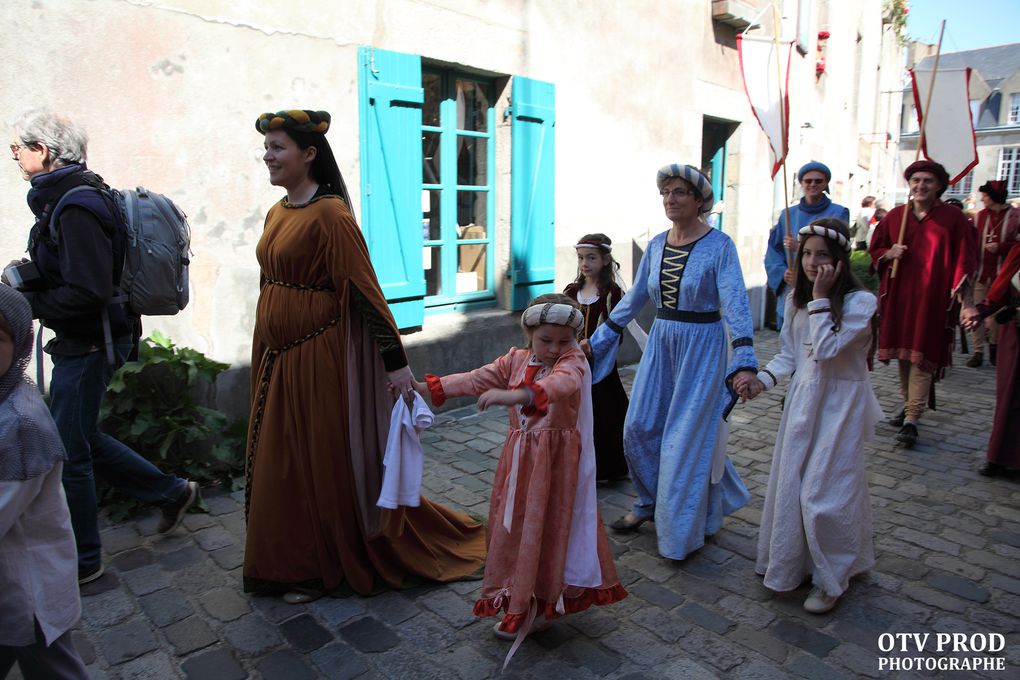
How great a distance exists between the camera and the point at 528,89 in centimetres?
618

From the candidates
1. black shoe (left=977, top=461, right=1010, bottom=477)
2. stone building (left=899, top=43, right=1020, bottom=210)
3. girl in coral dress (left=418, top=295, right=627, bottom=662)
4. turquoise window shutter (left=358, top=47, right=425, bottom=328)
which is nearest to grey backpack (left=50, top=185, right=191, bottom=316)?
girl in coral dress (left=418, top=295, right=627, bottom=662)

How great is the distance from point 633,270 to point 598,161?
4.31 ft

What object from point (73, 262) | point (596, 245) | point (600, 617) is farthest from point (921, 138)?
point (73, 262)

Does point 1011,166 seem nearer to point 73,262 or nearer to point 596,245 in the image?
point 596,245

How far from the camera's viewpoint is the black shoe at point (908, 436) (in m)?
5.25

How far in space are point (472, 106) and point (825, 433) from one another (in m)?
4.26

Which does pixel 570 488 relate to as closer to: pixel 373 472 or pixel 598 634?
pixel 598 634

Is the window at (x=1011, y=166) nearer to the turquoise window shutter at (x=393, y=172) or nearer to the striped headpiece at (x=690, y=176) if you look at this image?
the turquoise window shutter at (x=393, y=172)

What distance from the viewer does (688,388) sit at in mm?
3486

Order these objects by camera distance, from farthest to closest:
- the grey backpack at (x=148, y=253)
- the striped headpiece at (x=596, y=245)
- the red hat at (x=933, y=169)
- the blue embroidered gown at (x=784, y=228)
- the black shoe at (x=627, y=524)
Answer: the blue embroidered gown at (x=784, y=228) < the red hat at (x=933, y=169) < the striped headpiece at (x=596, y=245) < the black shoe at (x=627, y=524) < the grey backpack at (x=148, y=253)

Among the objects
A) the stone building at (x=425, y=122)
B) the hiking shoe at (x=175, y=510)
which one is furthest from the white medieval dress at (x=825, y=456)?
the stone building at (x=425, y=122)

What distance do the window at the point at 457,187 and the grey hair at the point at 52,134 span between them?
2837 mm

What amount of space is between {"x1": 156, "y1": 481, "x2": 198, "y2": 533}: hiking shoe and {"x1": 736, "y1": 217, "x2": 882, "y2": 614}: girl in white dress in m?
2.70

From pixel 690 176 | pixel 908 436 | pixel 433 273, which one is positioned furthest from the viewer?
pixel 433 273
